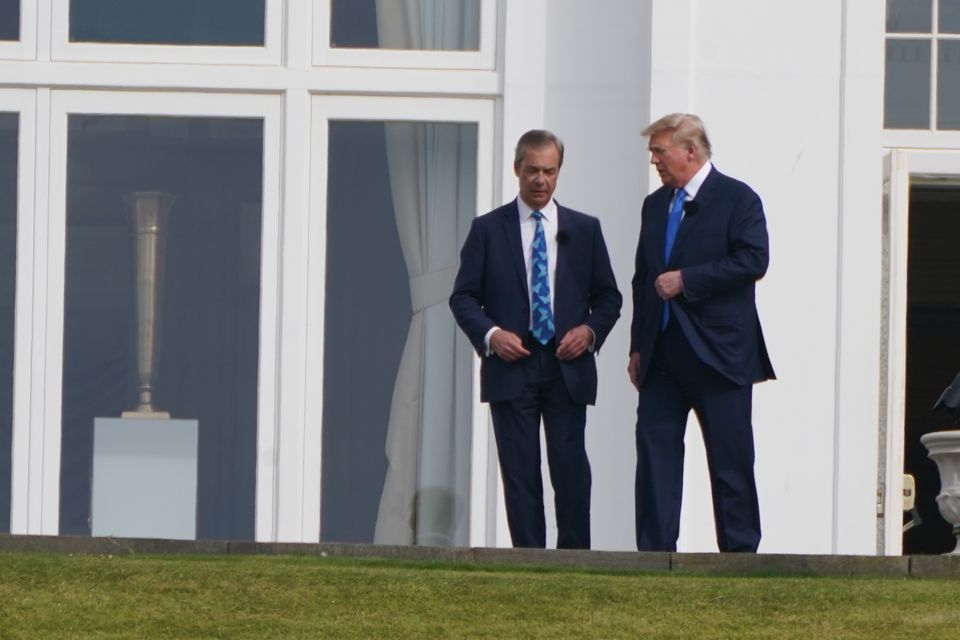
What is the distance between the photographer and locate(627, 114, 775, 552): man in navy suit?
879cm

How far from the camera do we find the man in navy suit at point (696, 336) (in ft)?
28.8

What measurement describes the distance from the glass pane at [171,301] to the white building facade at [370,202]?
1cm

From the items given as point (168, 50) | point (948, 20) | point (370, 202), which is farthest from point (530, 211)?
point (948, 20)

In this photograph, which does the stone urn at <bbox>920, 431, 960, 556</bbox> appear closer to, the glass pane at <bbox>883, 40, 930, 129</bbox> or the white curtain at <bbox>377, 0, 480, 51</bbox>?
the glass pane at <bbox>883, 40, 930, 129</bbox>

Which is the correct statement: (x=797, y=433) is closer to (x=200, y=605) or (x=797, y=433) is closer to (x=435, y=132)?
(x=435, y=132)

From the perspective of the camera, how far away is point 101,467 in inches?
459

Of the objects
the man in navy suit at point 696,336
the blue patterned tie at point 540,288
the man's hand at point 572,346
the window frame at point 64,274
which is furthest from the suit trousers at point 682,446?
the window frame at point 64,274

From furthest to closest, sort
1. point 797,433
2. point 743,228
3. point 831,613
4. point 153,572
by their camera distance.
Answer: point 797,433 < point 743,228 < point 153,572 < point 831,613

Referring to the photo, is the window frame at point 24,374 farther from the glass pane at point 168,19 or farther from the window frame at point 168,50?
the glass pane at point 168,19

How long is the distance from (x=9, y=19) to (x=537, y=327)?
151 inches

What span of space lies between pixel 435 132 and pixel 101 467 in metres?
2.21

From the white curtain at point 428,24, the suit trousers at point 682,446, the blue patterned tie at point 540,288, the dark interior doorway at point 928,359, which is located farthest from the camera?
the dark interior doorway at point 928,359

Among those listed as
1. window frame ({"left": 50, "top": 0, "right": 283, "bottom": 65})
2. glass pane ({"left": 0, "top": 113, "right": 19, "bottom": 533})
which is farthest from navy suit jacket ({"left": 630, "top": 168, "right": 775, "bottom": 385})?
glass pane ({"left": 0, "top": 113, "right": 19, "bottom": 533})

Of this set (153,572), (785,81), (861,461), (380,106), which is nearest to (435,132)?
(380,106)
